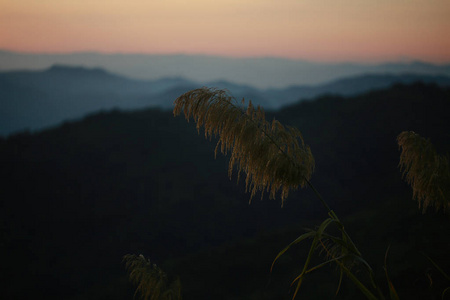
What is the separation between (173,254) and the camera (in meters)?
17.9

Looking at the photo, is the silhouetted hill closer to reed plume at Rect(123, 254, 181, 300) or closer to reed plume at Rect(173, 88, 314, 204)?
reed plume at Rect(123, 254, 181, 300)

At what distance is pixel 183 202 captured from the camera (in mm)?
20312

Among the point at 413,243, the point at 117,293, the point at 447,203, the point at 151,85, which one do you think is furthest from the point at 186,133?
the point at 151,85

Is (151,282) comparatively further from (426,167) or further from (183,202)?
(183,202)

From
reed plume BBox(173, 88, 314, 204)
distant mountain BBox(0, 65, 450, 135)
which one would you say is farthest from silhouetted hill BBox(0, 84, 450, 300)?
distant mountain BBox(0, 65, 450, 135)

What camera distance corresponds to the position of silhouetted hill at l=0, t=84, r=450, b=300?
1185 cm

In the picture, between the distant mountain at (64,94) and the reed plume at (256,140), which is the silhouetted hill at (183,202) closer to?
the reed plume at (256,140)

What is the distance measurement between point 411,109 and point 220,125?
22977 mm

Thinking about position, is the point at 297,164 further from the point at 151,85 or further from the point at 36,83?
the point at 36,83

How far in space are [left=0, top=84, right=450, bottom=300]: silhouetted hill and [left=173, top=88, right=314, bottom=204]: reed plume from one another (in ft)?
22.0

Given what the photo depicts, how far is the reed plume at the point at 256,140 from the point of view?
2645 millimetres

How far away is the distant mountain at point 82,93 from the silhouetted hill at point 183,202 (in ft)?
136

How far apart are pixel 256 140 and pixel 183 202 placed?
18132mm

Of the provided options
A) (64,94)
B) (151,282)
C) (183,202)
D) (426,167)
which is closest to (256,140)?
(426,167)
